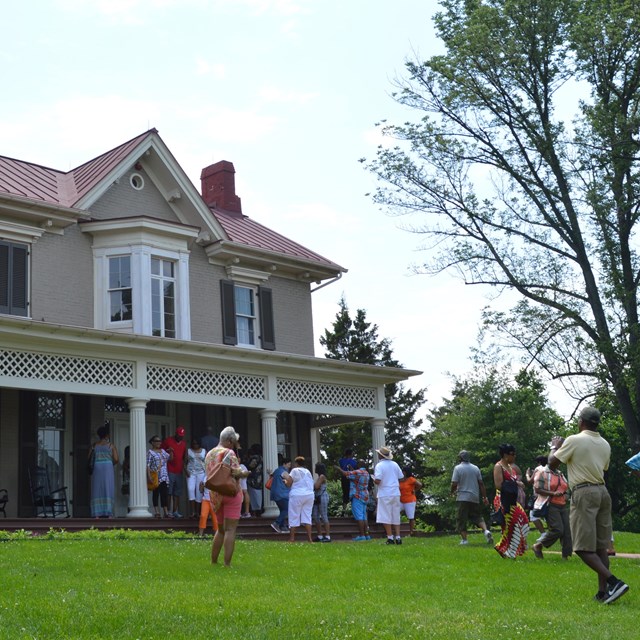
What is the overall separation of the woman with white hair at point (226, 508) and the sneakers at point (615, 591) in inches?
167

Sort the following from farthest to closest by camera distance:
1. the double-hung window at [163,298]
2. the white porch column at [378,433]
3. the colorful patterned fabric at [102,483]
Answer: the white porch column at [378,433] < the double-hung window at [163,298] < the colorful patterned fabric at [102,483]

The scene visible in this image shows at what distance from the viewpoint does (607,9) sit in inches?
957

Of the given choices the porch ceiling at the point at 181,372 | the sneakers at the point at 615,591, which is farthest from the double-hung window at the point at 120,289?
the sneakers at the point at 615,591

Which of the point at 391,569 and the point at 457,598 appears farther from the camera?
the point at 391,569

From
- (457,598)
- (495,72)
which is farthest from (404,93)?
(457,598)

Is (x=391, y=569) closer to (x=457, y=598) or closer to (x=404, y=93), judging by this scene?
(x=457, y=598)

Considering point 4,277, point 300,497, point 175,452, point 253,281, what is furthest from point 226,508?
point 253,281

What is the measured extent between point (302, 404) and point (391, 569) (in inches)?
→ 425

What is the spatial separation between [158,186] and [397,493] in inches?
418

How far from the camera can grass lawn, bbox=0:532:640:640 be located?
780 centimetres

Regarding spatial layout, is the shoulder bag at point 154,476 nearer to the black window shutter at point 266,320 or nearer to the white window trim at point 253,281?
the white window trim at point 253,281

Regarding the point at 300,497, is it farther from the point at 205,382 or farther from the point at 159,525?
the point at 205,382

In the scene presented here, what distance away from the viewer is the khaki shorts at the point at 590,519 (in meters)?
9.23

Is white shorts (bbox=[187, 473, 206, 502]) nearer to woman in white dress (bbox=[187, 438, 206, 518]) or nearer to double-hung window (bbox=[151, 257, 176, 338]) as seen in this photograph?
woman in white dress (bbox=[187, 438, 206, 518])
